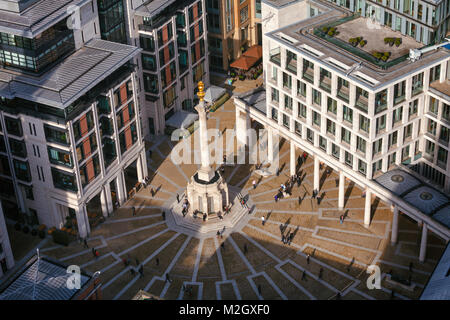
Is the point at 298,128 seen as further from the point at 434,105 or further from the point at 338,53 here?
the point at 434,105

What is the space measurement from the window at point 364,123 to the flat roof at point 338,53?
20.8ft

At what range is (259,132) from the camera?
146000 millimetres

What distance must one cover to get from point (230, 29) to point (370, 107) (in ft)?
203

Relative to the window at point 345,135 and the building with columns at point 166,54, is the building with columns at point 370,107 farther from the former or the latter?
the building with columns at point 166,54

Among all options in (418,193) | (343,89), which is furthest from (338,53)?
(418,193)

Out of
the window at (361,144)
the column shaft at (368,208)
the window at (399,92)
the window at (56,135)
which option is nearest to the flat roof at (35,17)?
the window at (56,135)

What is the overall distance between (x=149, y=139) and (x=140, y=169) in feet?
46.4

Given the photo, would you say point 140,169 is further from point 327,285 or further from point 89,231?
point 327,285

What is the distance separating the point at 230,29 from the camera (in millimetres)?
166375

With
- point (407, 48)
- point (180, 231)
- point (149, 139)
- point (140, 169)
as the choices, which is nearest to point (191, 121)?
point (149, 139)

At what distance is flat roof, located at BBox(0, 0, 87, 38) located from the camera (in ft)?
380

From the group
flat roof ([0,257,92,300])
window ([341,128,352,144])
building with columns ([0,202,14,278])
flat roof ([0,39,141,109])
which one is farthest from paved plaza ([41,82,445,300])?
flat roof ([0,39,141,109])

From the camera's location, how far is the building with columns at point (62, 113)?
117 m

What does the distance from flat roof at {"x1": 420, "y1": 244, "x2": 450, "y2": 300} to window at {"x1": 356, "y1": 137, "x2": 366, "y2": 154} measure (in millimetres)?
27015
